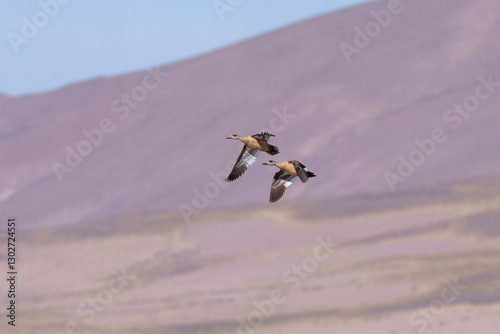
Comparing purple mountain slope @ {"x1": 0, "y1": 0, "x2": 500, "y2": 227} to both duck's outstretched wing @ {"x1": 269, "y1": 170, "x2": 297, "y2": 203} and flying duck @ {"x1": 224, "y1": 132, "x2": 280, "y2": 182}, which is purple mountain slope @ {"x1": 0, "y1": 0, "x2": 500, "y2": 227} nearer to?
flying duck @ {"x1": 224, "y1": 132, "x2": 280, "y2": 182}

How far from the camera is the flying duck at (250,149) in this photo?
2164cm

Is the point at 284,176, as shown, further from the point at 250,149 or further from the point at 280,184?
the point at 250,149

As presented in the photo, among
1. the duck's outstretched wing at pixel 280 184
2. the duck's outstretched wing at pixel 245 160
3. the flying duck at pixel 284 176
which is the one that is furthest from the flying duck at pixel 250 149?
the duck's outstretched wing at pixel 280 184

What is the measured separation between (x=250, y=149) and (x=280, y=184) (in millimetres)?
1010

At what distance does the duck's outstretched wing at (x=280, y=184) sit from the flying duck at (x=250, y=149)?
1.93ft

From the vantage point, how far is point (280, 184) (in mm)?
22422

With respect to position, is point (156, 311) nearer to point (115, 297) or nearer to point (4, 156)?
point (115, 297)

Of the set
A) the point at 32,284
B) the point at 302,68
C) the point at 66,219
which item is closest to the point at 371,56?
the point at 302,68

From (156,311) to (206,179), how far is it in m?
51.3

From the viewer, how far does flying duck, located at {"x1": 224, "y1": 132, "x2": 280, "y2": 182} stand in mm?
21636

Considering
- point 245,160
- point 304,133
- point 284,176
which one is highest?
point 304,133

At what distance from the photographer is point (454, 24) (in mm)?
194750

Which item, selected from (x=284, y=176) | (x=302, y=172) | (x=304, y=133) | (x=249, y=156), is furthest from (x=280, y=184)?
(x=304, y=133)

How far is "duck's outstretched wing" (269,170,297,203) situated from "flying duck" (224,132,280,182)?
1.93 feet
